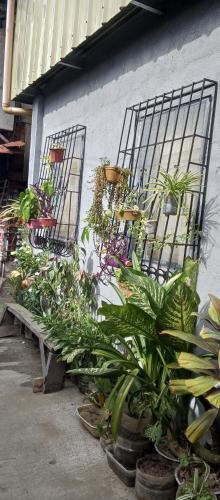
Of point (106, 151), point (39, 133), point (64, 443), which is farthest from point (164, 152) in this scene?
point (39, 133)

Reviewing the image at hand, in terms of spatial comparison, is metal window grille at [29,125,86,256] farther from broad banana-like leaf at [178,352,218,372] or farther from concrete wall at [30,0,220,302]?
broad banana-like leaf at [178,352,218,372]

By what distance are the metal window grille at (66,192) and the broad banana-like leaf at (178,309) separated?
2.65 metres

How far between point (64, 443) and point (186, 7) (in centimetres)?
338

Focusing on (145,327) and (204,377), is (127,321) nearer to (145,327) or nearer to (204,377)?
(145,327)

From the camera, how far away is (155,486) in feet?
7.82

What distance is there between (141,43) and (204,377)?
9.88 ft

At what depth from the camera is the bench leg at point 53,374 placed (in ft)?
12.3

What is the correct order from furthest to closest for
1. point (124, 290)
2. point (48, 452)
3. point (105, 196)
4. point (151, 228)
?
point (105, 196) → point (151, 228) → point (124, 290) → point (48, 452)

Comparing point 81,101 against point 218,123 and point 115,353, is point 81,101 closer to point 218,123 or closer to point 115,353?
point 218,123

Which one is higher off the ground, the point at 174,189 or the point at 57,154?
the point at 57,154

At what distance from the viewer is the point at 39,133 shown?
20.7 ft

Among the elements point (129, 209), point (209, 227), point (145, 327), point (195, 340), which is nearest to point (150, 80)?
point (129, 209)

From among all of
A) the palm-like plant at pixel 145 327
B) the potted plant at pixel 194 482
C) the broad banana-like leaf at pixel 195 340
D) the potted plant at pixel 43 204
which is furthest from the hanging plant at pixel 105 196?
the potted plant at pixel 194 482

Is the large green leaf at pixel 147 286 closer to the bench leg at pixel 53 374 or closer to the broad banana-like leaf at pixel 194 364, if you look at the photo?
the broad banana-like leaf at pixel 194 364
